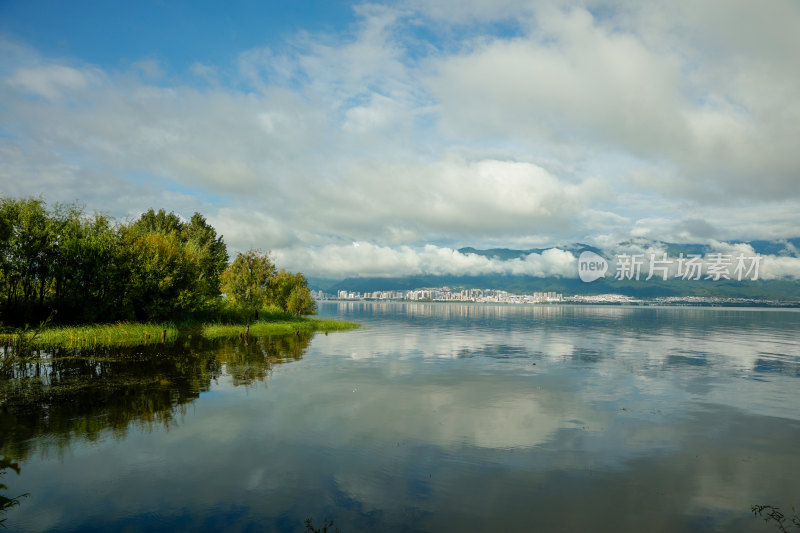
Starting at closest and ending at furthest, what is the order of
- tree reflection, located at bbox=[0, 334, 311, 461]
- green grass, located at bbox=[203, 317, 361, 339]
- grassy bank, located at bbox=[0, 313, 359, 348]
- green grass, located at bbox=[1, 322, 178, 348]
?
tree reflection, located at bbox=[0, 334, 311, 461]
grassy bank, located at bbox=[0, 313, 359, 348]
green grass, located at bbox=[1, 322, 178, 348]
green grass, located at bbox=[203, 317, 361, 339]

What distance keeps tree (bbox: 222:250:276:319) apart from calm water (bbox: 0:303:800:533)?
1890 inches

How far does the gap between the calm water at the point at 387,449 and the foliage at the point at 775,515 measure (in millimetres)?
454

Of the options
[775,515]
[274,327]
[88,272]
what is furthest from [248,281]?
[775,515]

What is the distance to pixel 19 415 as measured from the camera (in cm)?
2395

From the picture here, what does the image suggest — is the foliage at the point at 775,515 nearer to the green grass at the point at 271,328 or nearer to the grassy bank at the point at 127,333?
the grassy bank at the point at 127,333

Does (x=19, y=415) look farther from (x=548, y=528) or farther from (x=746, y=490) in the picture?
(x=746, y=490)

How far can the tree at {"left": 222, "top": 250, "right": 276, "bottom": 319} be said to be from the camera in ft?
295

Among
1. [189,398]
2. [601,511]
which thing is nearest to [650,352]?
[601,511]

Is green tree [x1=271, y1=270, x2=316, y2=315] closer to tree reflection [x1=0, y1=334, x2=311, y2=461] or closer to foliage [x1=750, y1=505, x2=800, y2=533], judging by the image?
tree reflection [x1=0, y1=334, x2=311, y2=461]

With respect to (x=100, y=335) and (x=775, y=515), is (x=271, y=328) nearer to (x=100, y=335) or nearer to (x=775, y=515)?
(x=100, y=335)

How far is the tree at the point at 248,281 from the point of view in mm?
90062

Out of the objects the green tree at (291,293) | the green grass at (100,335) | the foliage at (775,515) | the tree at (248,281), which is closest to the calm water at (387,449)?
the foliage at (775,515)

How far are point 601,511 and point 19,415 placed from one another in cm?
3009

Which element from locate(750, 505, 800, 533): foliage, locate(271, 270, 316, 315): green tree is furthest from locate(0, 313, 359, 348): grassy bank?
locate(750, 505, 800, 533): foliage
